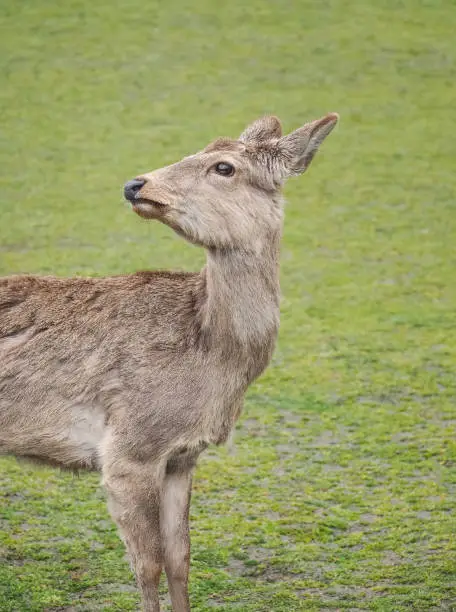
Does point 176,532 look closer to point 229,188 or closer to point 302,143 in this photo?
point 229,188

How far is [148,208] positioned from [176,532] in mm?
1990

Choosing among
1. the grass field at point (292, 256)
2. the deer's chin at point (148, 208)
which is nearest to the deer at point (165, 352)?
the deer's chin at point (148, 208)

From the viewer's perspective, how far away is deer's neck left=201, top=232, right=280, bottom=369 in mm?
6660

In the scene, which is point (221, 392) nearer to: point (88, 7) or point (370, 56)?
point (370, 56)

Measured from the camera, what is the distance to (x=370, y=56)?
19281 millimetres

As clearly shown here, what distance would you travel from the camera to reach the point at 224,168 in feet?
21.7

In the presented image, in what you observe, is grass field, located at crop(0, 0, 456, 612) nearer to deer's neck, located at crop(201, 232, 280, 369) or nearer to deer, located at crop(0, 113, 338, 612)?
deer, located at crop(0, 113, 338, 612)

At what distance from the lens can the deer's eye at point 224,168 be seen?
661 cm

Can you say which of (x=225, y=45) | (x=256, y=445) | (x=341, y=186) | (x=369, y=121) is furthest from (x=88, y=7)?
(x=256, y=445)

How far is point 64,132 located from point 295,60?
4287mm

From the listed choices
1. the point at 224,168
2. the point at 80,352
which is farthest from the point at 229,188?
the point at 80,352

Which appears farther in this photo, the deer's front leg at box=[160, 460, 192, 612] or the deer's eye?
the deer's front leg at box=[160, 460, 192, 612]

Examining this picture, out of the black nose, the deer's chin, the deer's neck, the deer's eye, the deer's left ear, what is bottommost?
the deer's neck

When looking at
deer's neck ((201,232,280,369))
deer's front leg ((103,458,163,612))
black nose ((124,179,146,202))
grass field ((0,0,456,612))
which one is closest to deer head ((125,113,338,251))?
black nose ((124,179,146,202))
